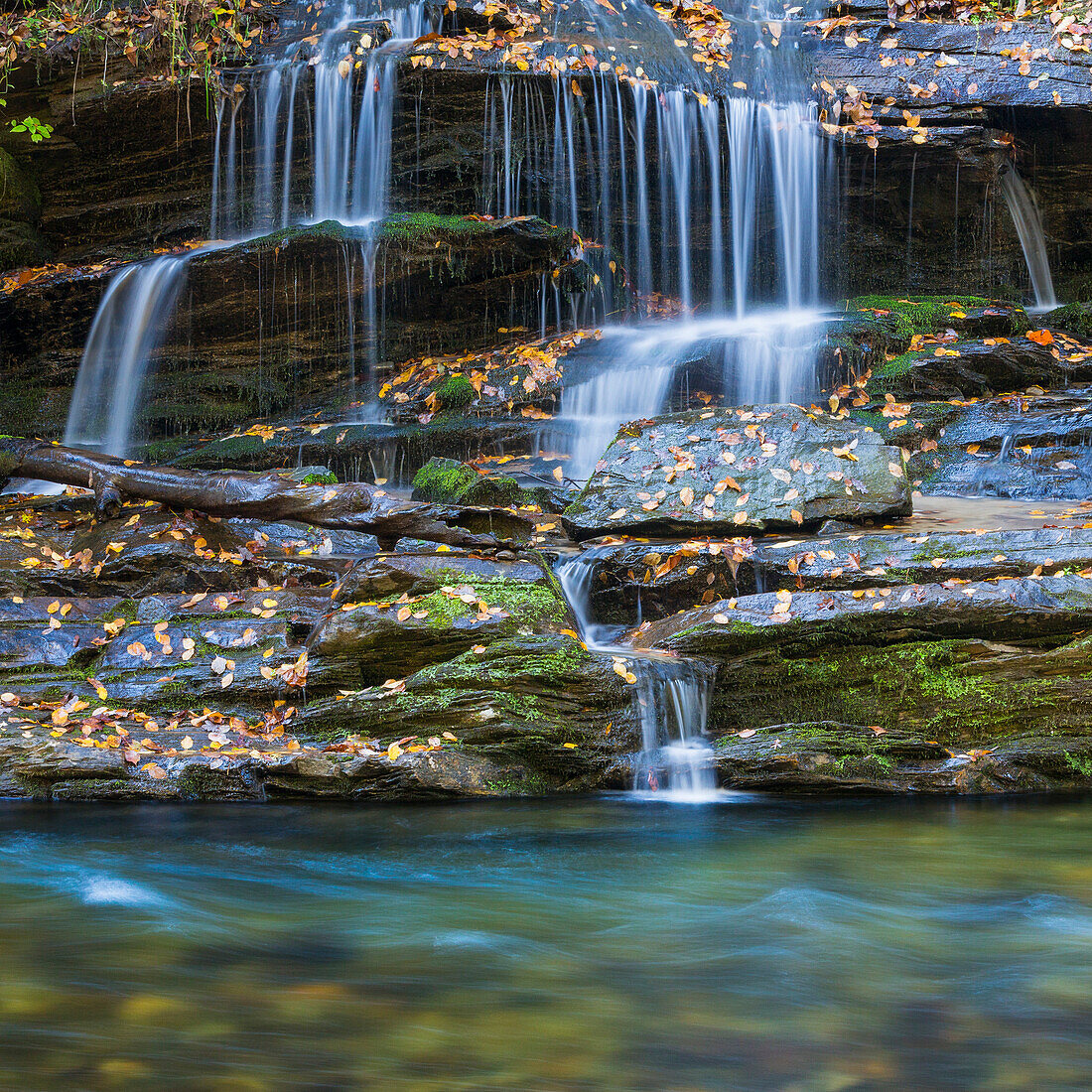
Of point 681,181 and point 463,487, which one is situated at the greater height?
point 681,181

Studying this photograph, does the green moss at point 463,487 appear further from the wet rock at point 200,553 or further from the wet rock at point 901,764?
the wet rock at point 901,764

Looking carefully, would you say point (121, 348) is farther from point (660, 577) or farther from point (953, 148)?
point (953, 148)

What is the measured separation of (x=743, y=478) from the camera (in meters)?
7.29

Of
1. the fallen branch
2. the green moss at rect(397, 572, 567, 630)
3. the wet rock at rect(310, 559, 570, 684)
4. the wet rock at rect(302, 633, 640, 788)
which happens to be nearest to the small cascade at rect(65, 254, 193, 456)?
the fallen branch

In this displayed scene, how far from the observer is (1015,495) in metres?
8.34

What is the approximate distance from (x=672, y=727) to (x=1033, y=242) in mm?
11270

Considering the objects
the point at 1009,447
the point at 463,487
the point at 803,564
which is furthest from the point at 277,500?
the point at 1009,447

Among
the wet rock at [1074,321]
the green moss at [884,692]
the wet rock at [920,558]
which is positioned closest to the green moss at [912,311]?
the wet rock at [1074,321]

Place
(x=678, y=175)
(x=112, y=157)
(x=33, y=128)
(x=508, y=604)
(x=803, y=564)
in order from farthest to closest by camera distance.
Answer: (x=112, y=157), (x=678, y=175), (x=33, y=128), (x=803, y=564), (x=508, y=604)

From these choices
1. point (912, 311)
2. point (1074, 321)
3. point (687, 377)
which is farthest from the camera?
point (1074, 321)

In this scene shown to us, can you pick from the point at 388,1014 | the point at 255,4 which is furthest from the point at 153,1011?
the point at 255,4

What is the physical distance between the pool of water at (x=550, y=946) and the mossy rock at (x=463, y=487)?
377 centimetres

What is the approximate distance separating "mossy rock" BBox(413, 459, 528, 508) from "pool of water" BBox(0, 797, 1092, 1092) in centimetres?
377

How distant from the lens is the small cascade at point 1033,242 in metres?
13.2
